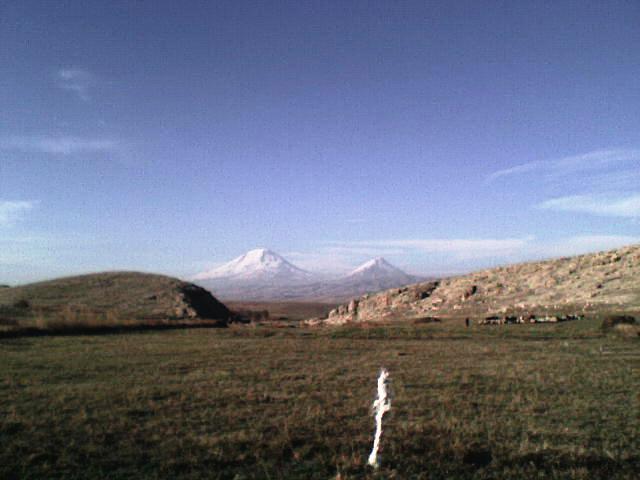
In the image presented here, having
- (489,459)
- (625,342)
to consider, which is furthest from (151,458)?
(625,342)

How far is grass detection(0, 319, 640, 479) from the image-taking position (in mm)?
6918

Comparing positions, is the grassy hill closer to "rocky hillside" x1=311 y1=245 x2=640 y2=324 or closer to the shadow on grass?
the shadow on grass

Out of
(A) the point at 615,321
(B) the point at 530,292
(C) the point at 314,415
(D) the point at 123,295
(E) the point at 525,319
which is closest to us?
(C) the point at 314,415

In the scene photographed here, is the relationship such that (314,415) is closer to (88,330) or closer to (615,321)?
(615,321)

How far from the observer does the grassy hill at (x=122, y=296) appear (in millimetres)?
49062

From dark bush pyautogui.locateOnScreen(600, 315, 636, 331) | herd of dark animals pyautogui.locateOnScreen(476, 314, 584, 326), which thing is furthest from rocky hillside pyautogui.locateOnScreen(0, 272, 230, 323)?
dark bush pyautogui.locateOnScreen(600, 315, 636, 331)

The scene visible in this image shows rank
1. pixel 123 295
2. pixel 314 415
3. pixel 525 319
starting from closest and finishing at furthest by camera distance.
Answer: pixel 314 415 → pixel 525 319 → pixel 123 295

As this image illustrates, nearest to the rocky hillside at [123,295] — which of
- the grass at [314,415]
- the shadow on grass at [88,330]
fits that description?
Answer: the shadow on grass at [88,330]

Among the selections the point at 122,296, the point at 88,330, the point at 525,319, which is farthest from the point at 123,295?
the point at 525,319

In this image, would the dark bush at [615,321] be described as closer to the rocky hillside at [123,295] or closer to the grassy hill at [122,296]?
the grassy hill at [122,296]

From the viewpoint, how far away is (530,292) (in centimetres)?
4256

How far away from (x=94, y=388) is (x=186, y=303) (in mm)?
44112

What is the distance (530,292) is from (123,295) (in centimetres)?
4932

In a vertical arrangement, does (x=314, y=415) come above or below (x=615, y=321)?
below
